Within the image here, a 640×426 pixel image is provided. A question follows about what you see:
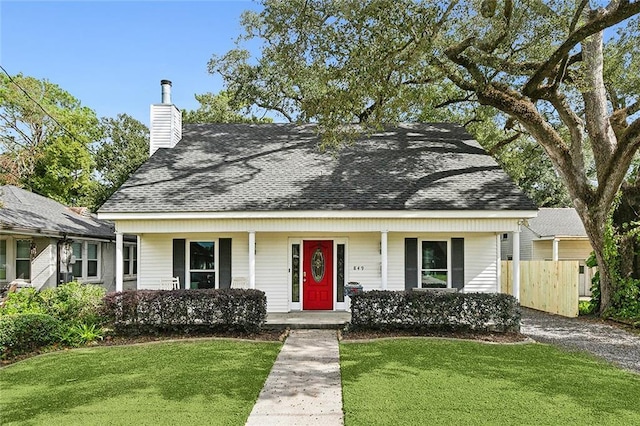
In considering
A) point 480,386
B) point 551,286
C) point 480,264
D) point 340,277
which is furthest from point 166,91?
point 551,286

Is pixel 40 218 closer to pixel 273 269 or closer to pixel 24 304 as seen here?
pixel 24 304

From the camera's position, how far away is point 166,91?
1650 centimetres

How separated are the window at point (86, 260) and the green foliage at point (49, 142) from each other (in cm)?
1842

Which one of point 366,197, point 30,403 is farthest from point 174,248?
point 30,403

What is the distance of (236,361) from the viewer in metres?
8.02

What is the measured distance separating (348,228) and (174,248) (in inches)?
199

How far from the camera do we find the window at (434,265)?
13.0m

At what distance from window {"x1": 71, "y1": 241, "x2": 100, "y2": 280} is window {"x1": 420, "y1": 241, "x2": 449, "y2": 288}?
12.2 metres

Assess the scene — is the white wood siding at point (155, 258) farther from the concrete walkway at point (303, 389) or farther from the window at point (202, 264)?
the concrete walkway at point (303, 389)

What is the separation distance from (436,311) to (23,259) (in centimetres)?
1310

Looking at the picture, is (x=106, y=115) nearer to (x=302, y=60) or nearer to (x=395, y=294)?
(x=302, y=60)

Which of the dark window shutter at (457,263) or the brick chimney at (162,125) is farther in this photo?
the brick chimney at (162,125)

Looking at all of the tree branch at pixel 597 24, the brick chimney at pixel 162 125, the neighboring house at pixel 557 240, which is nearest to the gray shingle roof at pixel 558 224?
the neighboring house at pixel 557 240

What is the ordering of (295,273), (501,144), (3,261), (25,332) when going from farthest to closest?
1. (501,144)
2. (3,261)
3. (295,273)
4. (25,332)
